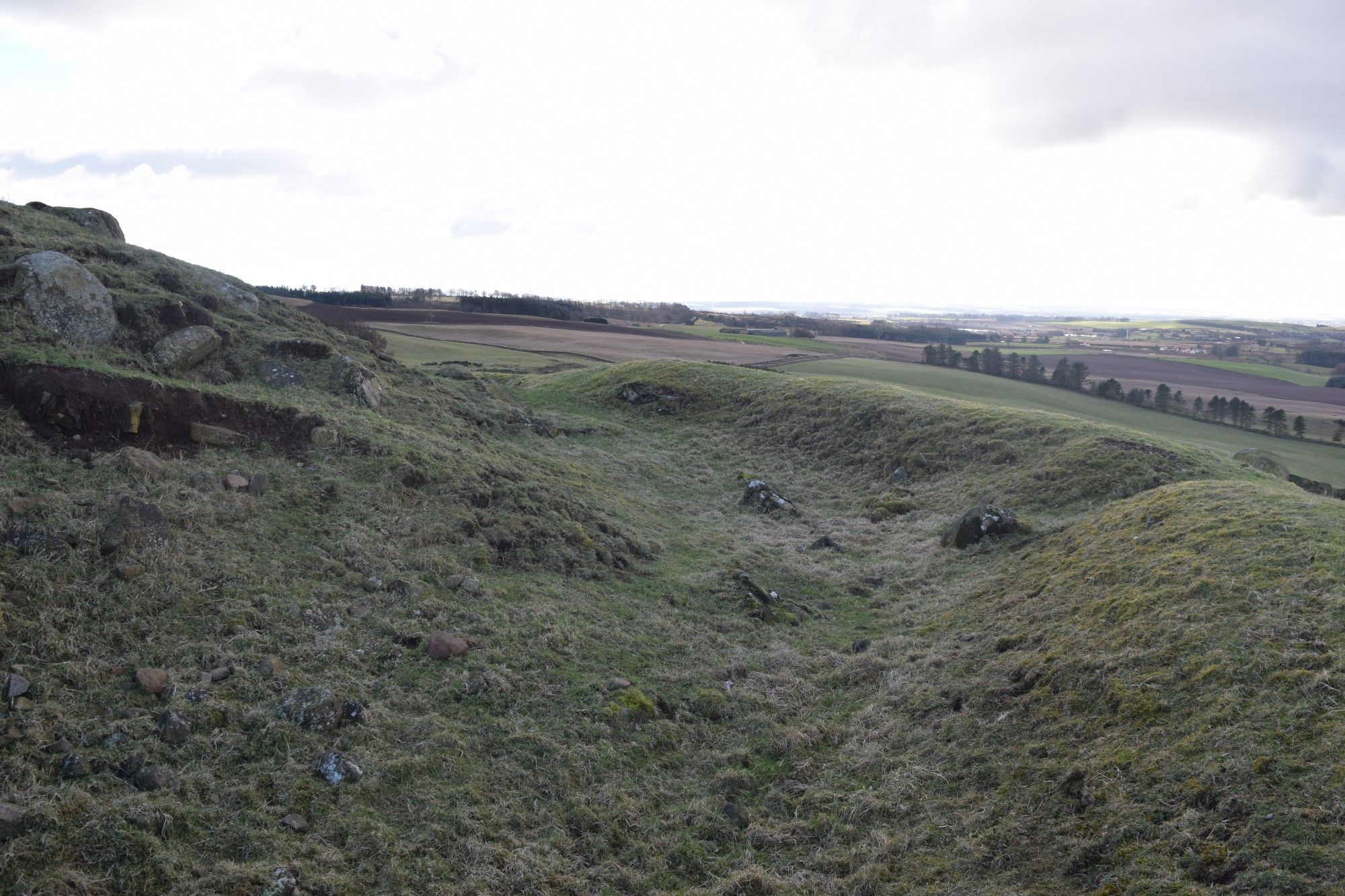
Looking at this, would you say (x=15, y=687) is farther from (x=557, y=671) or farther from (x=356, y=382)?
(x=356, y=382)

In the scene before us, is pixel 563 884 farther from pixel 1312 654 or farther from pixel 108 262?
pixel 108 262

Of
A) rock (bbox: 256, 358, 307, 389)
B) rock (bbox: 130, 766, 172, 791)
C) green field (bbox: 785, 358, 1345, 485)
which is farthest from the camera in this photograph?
green field (bbox: 785, 358, 1345, 485)

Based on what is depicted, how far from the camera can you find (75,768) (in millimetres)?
A: 5801

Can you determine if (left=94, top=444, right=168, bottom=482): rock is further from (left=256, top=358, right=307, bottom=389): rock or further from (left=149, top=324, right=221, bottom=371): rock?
(left=256, top=358, right=307, bottom=389): rock

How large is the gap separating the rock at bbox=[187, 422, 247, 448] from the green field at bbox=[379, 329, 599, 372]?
34680 millimetres

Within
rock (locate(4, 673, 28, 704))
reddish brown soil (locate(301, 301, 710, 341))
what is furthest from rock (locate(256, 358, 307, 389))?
reddish brown soil (locate(301, 301, 710, 341))

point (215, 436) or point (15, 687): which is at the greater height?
point (215, 436)

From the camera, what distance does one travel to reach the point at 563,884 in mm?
Result: 6176

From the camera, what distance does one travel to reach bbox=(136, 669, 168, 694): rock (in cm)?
682

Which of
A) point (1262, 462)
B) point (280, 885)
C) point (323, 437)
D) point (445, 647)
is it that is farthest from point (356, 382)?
point (1262, 462)

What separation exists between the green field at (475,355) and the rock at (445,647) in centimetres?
3859

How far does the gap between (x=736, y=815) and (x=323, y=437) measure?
1026cm

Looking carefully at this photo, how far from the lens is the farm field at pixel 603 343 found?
5628 cm

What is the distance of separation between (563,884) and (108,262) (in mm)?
18689
